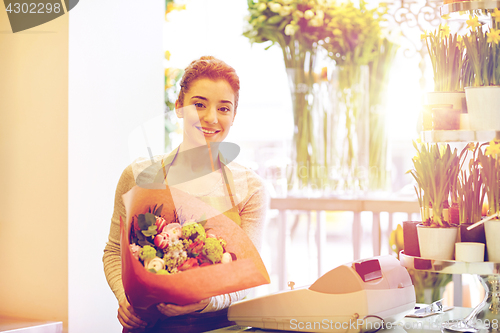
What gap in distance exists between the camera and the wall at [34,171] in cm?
168

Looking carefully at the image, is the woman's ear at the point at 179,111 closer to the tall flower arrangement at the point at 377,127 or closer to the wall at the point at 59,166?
the wall at the point at 59,166

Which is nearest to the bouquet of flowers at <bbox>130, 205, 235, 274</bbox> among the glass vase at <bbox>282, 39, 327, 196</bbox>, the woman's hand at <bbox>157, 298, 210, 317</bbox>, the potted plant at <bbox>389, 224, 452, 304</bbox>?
the woman's hand at <bbox>157, 298, 210, 317</bbox>

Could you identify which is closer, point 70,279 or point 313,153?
point 70,279

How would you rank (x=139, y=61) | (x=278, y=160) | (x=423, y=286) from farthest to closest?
1. (x=278, y=160)
2. (x=423, y=286)
3. (x=139, y=61)

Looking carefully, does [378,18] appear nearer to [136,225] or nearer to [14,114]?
[14,114]

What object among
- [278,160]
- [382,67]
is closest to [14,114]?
[278,160]

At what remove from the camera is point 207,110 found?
4.42ft

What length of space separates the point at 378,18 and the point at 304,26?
36cm

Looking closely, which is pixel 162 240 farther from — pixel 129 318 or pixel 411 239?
pixel 411 239

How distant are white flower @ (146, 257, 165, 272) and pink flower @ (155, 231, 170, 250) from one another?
0.03 metres

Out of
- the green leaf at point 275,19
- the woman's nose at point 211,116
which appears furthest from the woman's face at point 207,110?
the green leaf at point 275,19

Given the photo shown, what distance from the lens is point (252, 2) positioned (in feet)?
8.54

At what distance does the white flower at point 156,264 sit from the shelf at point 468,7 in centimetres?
83

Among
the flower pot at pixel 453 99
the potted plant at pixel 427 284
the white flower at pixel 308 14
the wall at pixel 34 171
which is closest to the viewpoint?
the flower pot at pixel 453 99
